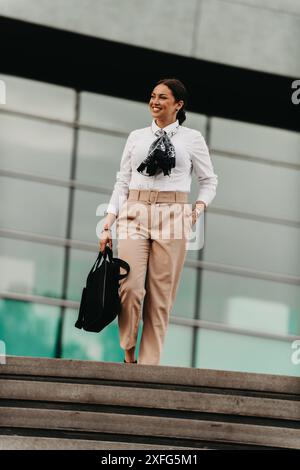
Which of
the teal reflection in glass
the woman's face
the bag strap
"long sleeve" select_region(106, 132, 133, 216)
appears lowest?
the bag strap

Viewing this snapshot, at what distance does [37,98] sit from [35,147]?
0.68 m

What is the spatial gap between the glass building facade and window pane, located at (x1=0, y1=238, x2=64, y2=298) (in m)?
0.01

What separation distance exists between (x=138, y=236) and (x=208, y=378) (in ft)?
3.76

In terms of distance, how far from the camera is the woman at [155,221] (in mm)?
6410

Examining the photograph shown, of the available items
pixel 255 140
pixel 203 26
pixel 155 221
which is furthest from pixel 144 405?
pixel 255 140

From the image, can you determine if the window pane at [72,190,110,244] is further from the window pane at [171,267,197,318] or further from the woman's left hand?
the woman's left hand

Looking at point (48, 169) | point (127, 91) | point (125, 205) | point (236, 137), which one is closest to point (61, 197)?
point (48, 169)

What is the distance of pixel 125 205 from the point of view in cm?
655

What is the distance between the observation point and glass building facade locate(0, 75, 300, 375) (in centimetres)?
1339

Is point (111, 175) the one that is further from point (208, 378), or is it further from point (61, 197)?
point (208, 378)

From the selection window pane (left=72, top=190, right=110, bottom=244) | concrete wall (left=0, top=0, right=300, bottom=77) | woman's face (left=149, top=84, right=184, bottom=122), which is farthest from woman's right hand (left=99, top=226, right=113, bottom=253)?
window pane (left=72, top=190, right=110, bottom=244)

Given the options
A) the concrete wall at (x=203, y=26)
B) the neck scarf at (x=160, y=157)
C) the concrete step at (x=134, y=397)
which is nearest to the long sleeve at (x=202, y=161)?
the neck scarf at (x=160, y=157)

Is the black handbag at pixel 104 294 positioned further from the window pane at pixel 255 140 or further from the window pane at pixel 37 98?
the window pane at pixel 255 140

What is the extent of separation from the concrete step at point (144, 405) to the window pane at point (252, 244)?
327 inches
